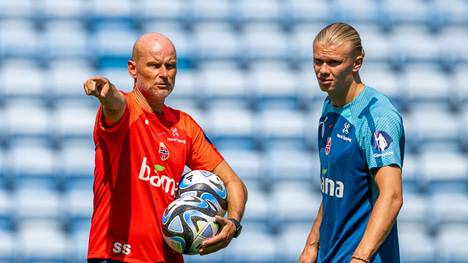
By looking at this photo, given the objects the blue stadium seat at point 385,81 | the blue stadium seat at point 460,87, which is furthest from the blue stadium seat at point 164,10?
the blue stadium seat at point 460,87

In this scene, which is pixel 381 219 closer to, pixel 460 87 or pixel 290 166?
pixel 290 166

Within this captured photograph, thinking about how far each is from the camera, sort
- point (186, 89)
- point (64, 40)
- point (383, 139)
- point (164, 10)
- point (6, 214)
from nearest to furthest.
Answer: point (383, 139) < point (6, 214) < point (186, 89) < point (64, 40) < point (164, 10)

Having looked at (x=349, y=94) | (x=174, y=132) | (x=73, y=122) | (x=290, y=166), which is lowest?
(x=290, y=166)

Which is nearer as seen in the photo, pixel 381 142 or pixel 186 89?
pixel 381 142

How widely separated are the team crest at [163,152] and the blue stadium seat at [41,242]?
4080 mm

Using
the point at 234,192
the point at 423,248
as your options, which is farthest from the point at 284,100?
the point at 234,192

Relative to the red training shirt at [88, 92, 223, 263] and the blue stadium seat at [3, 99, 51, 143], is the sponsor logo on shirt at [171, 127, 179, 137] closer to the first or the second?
the red training shirt at [88, 92, 223, 263]

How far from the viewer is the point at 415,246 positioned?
9.33 m

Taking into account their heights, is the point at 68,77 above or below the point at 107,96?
below

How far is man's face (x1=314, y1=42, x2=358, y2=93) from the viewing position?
15.2 ft

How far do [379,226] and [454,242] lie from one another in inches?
213

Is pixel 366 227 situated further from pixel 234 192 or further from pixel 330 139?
pixel 234 192

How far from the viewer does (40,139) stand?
9516 mm

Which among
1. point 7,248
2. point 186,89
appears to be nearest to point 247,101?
point 186,89
